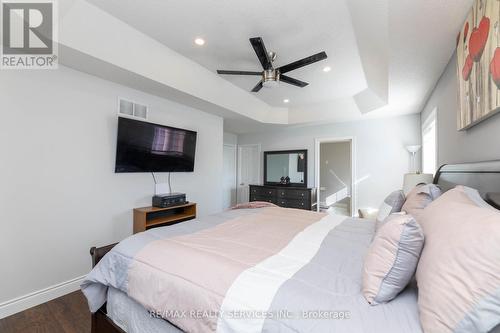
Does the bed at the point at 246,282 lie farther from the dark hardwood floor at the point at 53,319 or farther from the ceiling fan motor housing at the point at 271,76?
the ceiling fan motor housing at the point at 271,76

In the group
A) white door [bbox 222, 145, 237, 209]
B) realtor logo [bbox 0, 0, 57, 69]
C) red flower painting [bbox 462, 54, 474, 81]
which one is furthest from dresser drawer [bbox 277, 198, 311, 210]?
realtor logo [bbox 0, 0, 57, 69]

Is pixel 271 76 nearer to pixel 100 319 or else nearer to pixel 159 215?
pixel 159 215

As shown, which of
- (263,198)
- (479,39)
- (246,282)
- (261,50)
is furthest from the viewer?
(263,198)

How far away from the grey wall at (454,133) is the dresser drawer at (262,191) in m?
3.18

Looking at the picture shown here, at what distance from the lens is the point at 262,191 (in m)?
5.28

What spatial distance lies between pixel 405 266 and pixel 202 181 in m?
3.43

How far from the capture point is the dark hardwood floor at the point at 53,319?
1746mm

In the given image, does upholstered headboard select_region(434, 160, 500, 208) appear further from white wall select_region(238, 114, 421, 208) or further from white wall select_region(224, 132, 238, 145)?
white wall select_region(224, 132, 238, 145)

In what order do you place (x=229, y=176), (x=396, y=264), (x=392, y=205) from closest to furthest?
1. (x=396, y=264)
2. (x=392, y=205)
3. (x=229, y=176)

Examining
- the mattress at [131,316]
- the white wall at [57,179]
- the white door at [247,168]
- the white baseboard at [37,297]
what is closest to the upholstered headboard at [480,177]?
the mattress at [131,316]

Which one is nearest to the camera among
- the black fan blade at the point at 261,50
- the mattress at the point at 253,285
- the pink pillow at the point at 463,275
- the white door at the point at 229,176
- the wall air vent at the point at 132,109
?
the pink pillow at the point at 463,275

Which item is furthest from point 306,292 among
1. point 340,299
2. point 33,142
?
point 33,142

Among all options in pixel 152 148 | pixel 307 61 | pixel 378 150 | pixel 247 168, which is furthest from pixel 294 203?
pixel 307 61

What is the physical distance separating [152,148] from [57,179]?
105 cm
